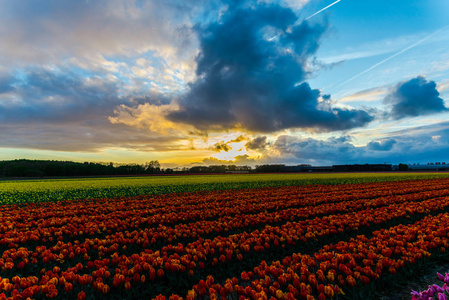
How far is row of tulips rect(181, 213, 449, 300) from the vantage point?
4621 millimetres

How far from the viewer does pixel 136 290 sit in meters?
5.41

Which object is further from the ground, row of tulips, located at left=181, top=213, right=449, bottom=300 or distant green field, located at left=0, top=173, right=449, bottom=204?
row of tulips, located at left=181, top=213, right=449, bottom=300

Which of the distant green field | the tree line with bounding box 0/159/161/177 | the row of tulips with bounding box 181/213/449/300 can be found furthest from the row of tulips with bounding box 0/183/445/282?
the tree line with bounding box 0/159/161/177

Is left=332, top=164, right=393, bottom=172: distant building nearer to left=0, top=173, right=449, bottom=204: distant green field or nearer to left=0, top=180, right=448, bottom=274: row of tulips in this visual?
left=0, top=173, right=449, bottom=204: distant green field

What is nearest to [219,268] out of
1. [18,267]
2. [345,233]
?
[18,267]

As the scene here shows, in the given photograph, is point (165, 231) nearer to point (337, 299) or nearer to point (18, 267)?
point (18, 267)

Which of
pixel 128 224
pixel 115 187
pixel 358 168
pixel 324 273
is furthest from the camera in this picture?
pixel 358 168

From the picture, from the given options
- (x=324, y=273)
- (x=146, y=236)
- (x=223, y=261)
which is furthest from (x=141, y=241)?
(x=324, y=273)

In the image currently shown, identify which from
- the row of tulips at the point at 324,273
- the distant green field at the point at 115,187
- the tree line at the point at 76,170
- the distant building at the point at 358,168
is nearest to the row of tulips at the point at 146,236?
the row of tulips at the point at 324,273

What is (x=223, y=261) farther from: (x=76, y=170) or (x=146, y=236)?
(x=76, y=170)

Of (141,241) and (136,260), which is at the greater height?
(136,260)

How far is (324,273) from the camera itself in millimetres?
5703

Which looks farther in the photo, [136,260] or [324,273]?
[136,260]

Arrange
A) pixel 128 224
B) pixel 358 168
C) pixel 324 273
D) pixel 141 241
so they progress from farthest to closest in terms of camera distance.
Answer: pixel 358 168 < pixel 128 224 < pixel 141 241 < pixel 324 273
